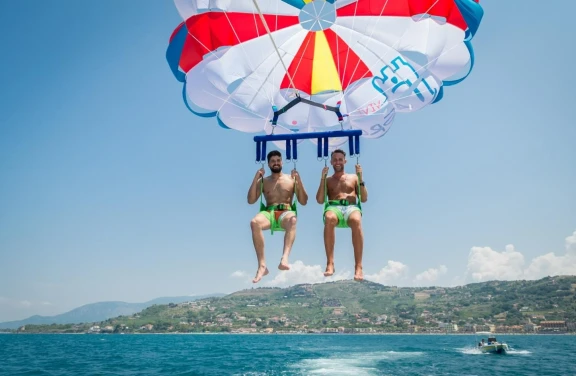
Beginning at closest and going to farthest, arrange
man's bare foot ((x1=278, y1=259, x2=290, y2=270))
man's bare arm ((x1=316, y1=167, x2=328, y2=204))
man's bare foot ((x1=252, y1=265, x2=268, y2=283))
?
man's bare foot ((x1=278, y1=259, x2=290, y2=270))
man's bare foot ((x1=252, y1=265, x2=268, y2=283))
man's bare arm ((x1=316, y1=167, x2=328, y2=204))

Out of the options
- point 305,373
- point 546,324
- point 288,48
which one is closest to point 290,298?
→ point 546,324

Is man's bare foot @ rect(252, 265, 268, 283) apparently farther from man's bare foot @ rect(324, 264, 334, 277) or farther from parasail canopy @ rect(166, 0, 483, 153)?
parasail canopy @ rect(166, 0, 483, 153)

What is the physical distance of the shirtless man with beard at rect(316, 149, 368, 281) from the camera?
292 inches

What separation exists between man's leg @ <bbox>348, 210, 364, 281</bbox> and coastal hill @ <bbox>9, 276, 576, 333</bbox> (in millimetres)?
141932

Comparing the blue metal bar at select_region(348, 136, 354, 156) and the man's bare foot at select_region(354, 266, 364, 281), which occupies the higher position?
the blue metal bar at select_region(348, 136, 354, 156)

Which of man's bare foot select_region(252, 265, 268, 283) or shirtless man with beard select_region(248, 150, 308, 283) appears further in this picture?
shirtless man with beard select_region(248, 150, 308, 283)

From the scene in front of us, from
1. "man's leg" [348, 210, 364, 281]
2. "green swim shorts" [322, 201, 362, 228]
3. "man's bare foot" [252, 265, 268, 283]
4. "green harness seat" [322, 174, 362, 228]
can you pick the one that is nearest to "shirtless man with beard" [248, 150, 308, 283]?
"man's bare foot" [252, 265, 268, 283]

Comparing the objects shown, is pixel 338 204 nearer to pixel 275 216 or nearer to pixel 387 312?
pixel 275 216

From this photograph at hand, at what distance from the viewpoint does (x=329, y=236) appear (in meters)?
7.46

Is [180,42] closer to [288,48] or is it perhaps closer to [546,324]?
[288,48]

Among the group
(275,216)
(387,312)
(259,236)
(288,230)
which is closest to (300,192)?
A: (275,216)

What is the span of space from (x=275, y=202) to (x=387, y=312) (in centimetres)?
16842

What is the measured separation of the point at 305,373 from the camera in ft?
120

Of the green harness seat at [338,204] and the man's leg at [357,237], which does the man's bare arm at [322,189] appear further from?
the man's leg at [357,237]
